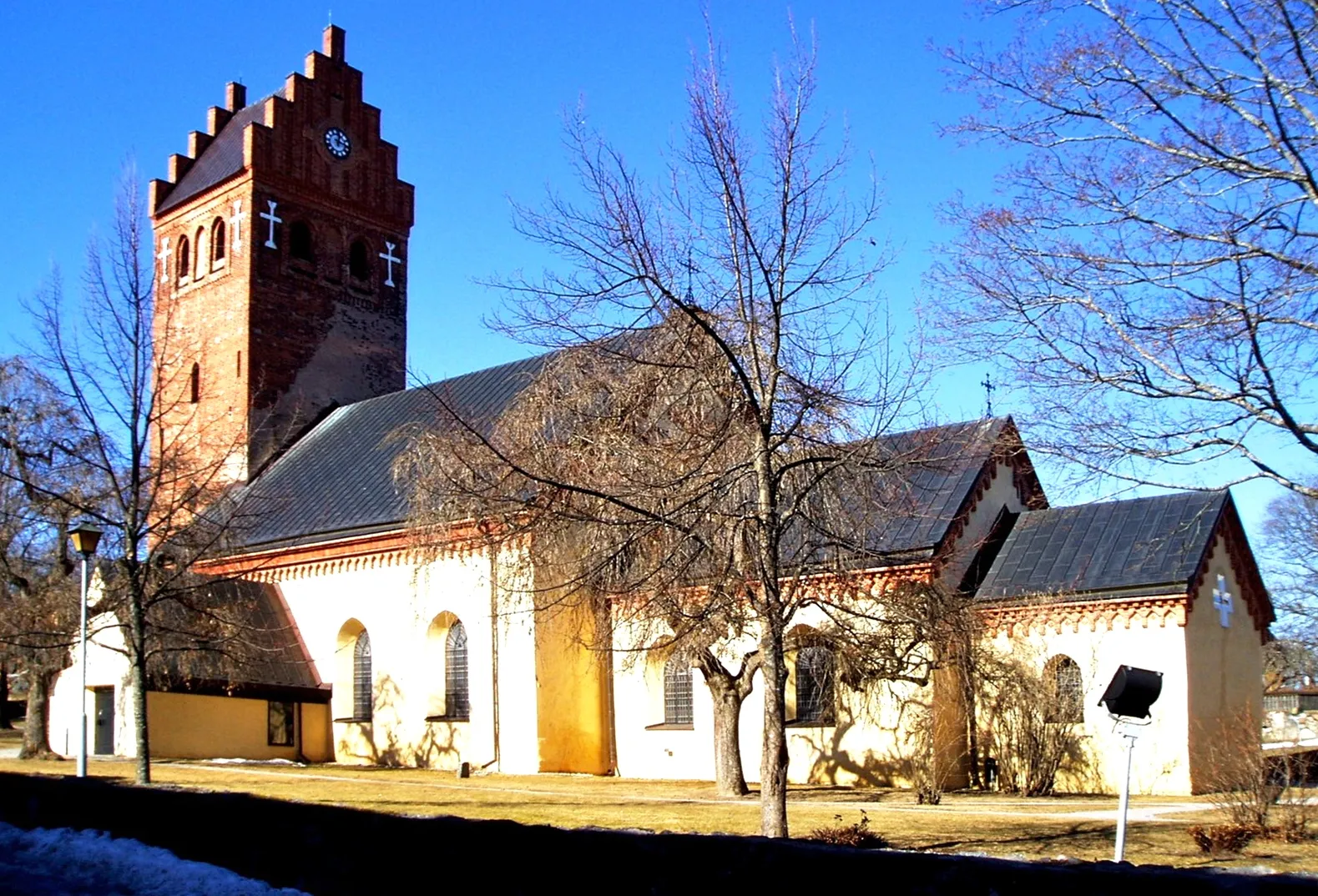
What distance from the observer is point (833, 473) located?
1430 centimetres

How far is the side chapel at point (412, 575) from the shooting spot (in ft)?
76.4

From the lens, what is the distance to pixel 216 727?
30.9 metres

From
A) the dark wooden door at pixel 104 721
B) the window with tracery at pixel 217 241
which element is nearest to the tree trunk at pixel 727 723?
the dark wooden door at pixel 104 721

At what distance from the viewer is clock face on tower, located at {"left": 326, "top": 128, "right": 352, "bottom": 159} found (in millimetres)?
42719

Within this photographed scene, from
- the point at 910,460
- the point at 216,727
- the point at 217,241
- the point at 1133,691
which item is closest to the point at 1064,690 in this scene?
the point at 1133,691

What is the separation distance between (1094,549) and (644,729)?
10086 mm

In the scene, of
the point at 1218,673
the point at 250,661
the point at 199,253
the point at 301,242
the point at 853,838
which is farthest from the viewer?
the point at 199,253

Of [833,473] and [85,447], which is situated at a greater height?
[85,447]

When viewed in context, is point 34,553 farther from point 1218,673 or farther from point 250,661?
point 1218,673

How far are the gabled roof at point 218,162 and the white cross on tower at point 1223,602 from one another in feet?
102

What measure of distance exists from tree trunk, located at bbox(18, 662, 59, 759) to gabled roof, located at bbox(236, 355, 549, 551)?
5.21 meters

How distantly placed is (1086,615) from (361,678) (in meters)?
18.2

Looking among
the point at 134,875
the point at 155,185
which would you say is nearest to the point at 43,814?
the point at 134,875

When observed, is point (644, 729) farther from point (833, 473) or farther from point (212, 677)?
point (833, 473)
